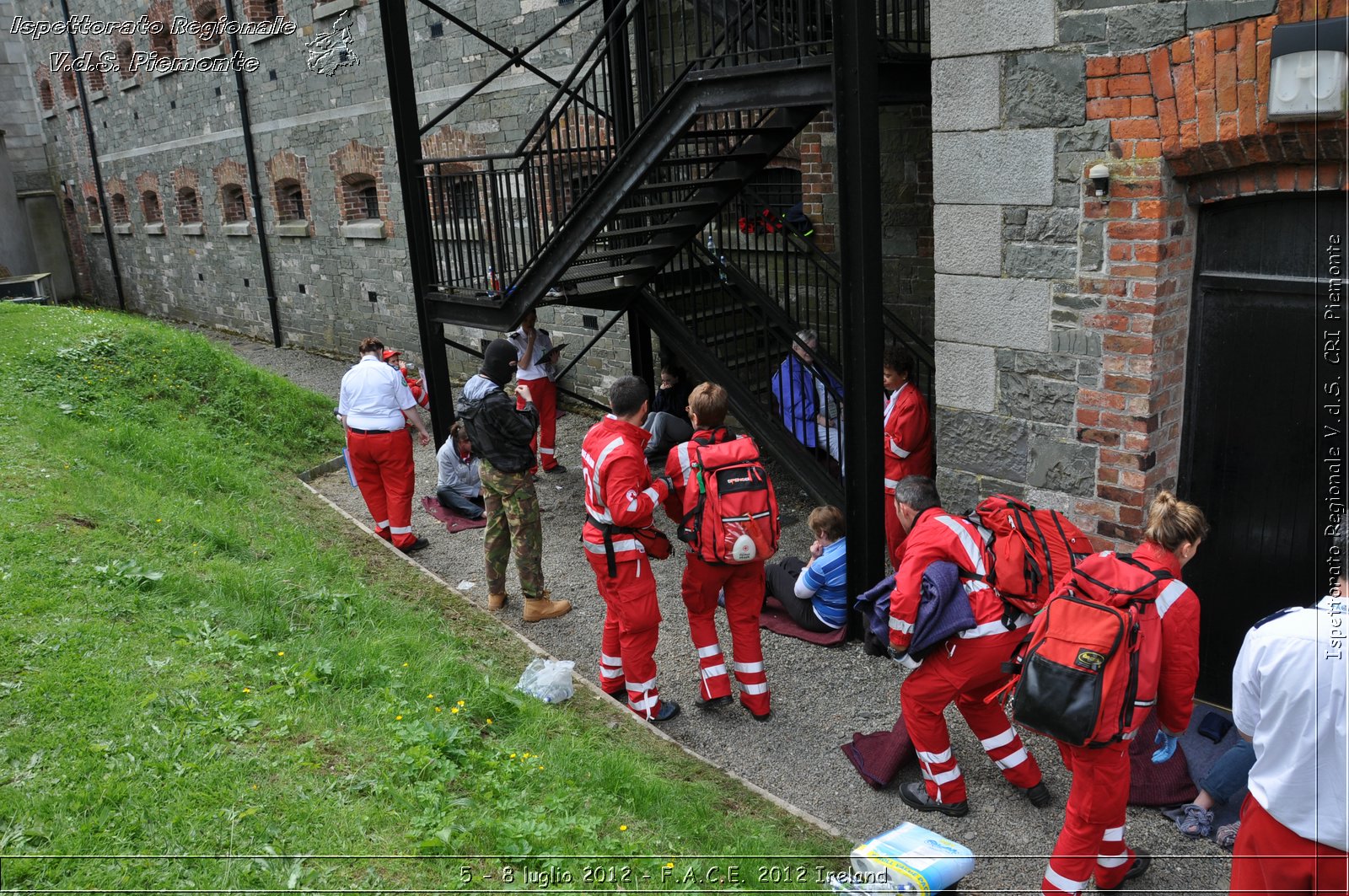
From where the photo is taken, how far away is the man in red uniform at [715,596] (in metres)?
5.30

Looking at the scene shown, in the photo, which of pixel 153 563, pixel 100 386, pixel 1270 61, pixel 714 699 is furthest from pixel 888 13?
pixel 100 386

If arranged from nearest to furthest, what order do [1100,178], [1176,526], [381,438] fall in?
1. [1176,526]
2. [1100,178]
3. [381,438]

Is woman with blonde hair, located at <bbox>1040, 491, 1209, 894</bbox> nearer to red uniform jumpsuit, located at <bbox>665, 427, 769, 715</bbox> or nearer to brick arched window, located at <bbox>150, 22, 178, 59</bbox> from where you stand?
red uniform jumpsuit, located at <bbox>665, 427, 769, 715</bbox>

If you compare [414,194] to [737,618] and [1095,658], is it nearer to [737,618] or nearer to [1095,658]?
[737,618]

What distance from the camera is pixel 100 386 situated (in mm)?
9609

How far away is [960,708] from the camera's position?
4.57 metres

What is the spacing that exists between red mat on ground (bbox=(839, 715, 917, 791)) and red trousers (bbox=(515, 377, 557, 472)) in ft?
17.0

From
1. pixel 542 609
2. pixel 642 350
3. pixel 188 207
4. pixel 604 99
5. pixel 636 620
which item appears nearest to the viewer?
pixel 636 620

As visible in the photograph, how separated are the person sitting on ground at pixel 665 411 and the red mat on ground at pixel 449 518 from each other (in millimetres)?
1626

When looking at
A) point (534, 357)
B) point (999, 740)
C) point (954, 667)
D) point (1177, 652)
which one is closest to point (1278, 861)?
point (1177, 652)

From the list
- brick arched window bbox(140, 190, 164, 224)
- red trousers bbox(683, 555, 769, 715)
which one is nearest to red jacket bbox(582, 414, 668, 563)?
red trousers bbox(683, 555, 769, 715)

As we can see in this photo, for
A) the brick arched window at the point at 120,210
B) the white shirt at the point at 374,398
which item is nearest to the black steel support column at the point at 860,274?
the white shirt at the point at 374,398

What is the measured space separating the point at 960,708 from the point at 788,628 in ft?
6.44

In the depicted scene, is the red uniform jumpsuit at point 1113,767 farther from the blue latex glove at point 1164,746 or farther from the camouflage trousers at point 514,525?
the camouflage trousers at point 514,525
